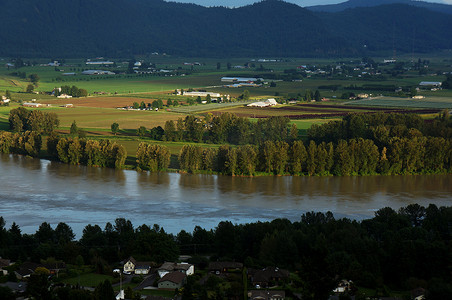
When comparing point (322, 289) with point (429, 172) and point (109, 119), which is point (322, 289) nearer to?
point (429, 172)

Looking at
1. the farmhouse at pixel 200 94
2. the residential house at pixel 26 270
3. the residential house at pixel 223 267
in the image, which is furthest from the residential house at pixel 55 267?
the farmhouse at pixel 200 94

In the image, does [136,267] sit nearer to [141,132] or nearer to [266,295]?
[266,295]

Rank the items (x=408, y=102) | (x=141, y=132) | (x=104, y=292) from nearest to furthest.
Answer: (x=104, y=292)
(x=141, y=132)
(x=408, y=102)

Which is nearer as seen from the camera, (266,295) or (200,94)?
(266,295)

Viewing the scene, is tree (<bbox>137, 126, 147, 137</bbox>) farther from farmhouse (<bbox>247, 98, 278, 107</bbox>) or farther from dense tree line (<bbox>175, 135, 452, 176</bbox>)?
farmhouse (<bbox>247, 98, 278, 107</bbox>)

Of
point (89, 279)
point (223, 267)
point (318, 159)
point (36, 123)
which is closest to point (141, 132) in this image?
point (36, 123)

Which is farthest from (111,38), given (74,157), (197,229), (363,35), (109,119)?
(197,229)

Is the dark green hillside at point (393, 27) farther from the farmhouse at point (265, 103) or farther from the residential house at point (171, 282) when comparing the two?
the residential house at point (171, 282)
